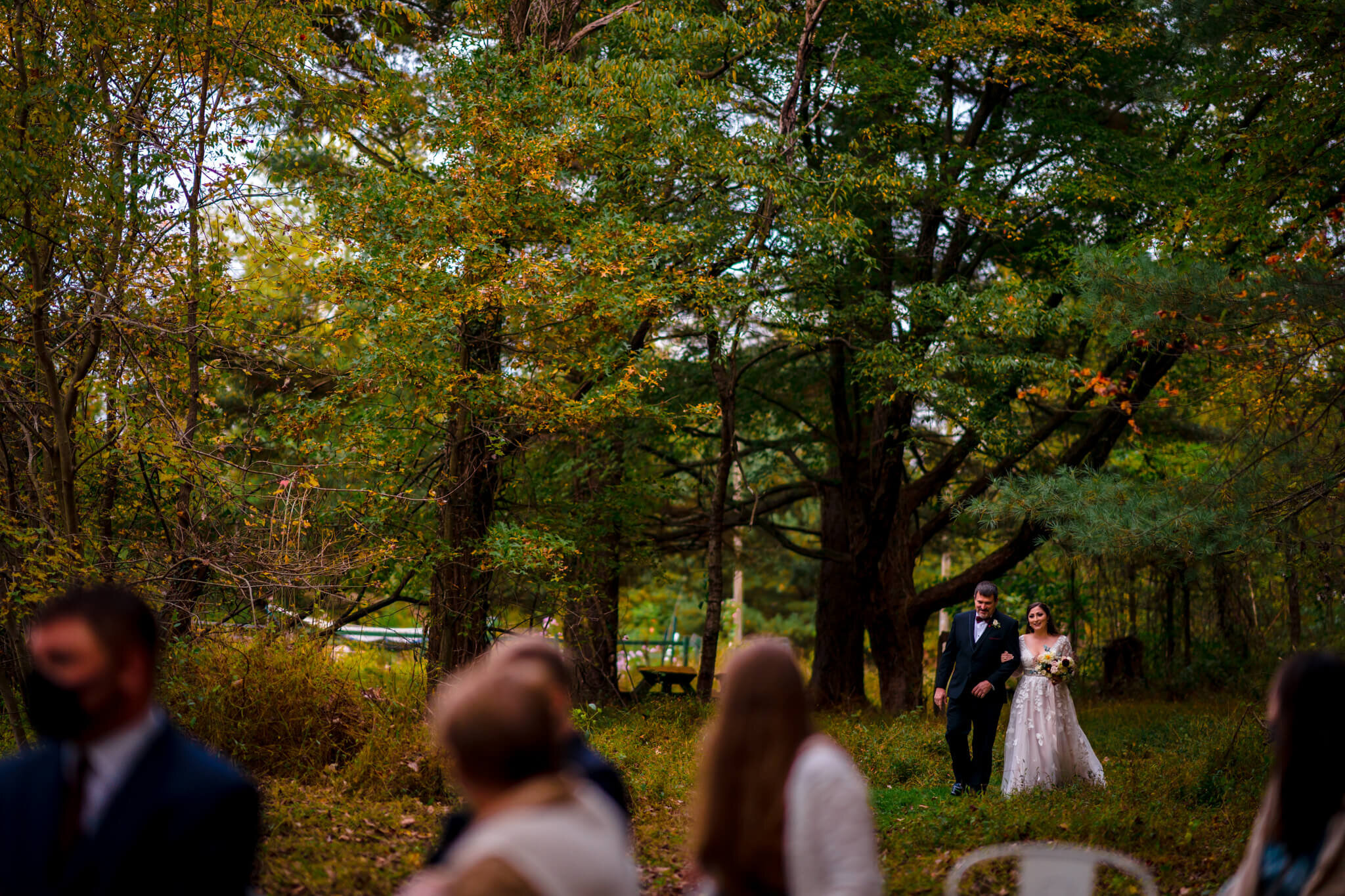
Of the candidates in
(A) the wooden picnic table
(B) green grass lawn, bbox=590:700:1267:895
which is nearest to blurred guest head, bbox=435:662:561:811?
(B) green grass lawn, bbox=590:700:1267:895

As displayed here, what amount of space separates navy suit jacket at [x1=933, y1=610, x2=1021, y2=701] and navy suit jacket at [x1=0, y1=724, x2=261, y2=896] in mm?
7210

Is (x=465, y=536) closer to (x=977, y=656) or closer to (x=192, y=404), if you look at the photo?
(x=192, y=404)

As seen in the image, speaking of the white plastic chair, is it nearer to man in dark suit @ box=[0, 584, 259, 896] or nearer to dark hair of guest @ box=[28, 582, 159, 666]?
man in dark suit @ box=[0, 584, 259, 896]

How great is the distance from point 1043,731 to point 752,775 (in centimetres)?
728

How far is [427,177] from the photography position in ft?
36.8

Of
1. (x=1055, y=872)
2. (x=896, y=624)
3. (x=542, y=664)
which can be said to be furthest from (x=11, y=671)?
(x=896, y=624)

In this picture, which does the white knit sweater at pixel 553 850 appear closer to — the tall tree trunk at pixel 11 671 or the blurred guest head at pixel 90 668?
the blurred guest head at pixel 90 668

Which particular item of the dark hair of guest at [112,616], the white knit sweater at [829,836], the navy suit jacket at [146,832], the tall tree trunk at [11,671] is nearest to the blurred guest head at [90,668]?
the dark hair of guest at [112,616]

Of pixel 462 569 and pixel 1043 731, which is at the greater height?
pixel 462 569

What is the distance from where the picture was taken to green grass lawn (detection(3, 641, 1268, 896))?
22.3ft

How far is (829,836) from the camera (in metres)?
2.94

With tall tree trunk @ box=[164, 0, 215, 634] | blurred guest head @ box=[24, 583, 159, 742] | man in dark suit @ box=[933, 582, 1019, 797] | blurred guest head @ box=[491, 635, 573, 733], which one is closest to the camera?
blurred guest head @ box=[491, 635, 573, 733]

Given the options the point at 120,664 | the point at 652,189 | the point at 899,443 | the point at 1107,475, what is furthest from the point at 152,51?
the point at 899,443

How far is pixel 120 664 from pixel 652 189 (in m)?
11.3
